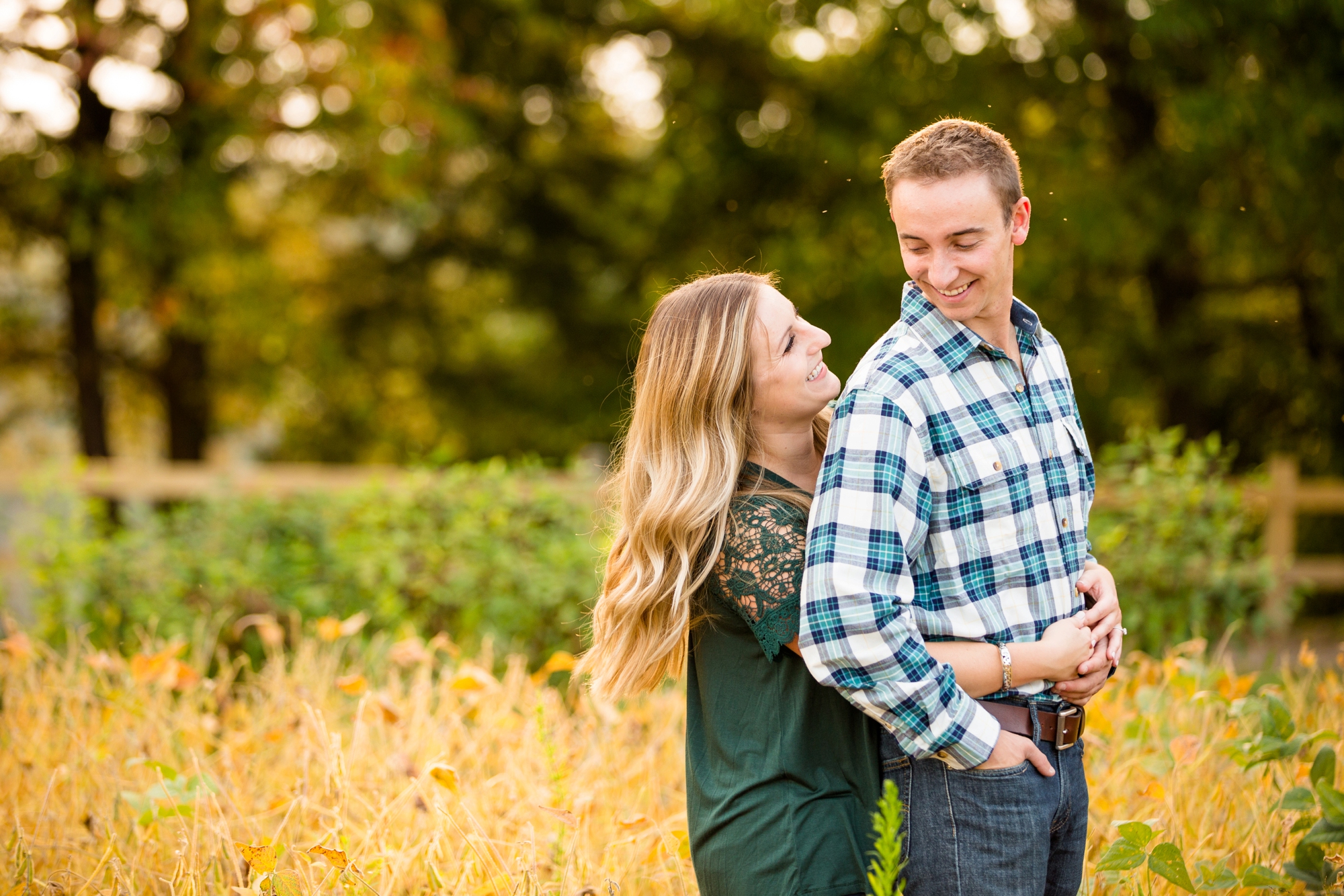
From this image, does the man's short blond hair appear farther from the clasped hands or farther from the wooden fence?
the wooden fence

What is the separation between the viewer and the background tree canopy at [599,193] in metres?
7.77

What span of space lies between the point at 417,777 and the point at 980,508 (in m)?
1.85

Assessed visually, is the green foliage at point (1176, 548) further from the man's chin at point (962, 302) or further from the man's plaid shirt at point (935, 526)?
the man's chin at point (962, 302)

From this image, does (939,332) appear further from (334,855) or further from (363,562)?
(363,562)

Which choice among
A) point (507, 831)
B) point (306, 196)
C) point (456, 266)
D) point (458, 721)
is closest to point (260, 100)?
point (306, 196)

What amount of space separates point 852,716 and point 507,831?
134cm

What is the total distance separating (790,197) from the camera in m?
9.37

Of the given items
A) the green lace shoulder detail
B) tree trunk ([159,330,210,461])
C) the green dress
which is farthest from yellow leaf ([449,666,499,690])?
tree trunk ([159,330,210,461])

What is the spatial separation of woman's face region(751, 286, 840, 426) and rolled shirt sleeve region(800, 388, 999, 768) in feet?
0.81

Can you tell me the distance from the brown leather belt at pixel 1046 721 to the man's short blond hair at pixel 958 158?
2.87 feet

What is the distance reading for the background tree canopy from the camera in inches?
306

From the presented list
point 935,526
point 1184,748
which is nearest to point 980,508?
point 935,526

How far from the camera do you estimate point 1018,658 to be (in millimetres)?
1833

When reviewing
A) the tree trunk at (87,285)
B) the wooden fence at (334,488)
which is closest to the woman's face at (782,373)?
the wooden fence at (334,488)
